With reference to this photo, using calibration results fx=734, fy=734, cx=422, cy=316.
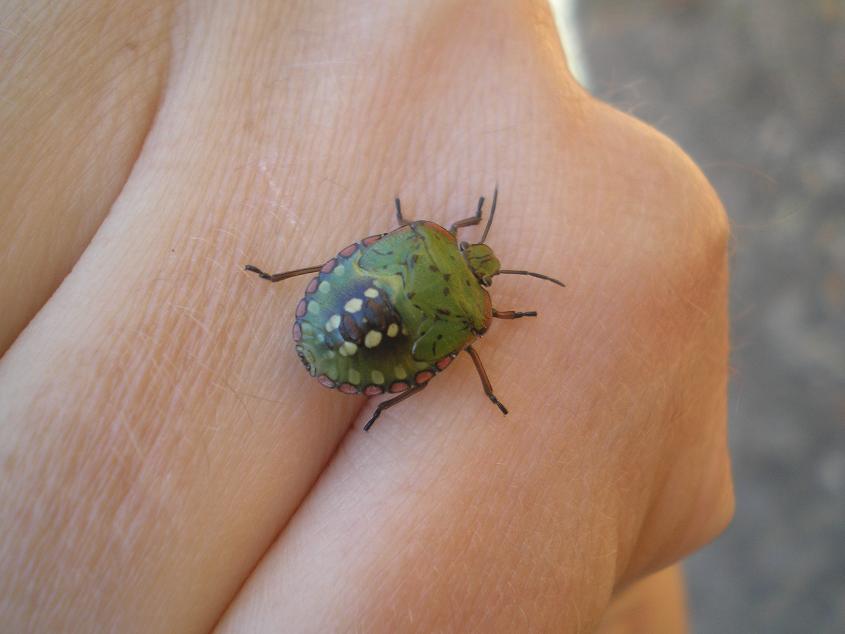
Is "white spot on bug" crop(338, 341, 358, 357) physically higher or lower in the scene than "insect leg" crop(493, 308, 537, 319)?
higher

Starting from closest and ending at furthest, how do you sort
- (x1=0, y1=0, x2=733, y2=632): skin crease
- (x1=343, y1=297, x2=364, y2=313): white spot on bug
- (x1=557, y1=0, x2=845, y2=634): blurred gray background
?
(x1=0, y1=0, x2=733, y2=632): skin crease
(x1=343, y1=297, x2=364, y2=313): white spot on bug
(x1=557, y1=0, x2=845, y2=634): blurred gray background

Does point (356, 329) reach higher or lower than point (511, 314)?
higher

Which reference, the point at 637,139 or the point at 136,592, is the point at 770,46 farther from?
the point at 136,592

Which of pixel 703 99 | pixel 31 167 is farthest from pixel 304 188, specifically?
pixel 703 99

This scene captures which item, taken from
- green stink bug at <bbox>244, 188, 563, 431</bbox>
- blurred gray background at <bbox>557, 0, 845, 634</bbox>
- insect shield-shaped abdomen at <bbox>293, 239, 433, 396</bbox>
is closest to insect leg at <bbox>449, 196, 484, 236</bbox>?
green stink bug at <bbox>244, 188, 563, 431</bbox>

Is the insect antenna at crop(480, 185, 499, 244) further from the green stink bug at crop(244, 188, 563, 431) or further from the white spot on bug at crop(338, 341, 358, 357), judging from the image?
the white spot on bug at crop(338, 341, 358, 357)

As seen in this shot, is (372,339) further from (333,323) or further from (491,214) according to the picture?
(491,214)

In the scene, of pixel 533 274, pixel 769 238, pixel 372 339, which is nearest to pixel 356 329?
pixel 372 339
